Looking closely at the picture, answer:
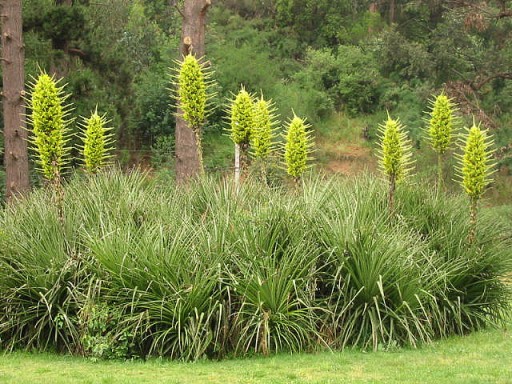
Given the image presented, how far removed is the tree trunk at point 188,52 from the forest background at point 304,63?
25.7ft

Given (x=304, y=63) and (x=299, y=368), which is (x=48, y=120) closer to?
(x=299, y=368)

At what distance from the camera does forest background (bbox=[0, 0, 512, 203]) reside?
2516 centimetres

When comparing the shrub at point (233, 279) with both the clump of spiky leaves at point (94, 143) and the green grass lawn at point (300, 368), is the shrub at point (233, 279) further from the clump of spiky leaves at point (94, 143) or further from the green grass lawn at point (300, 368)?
the clump of spiky leaves at point (94, 143)

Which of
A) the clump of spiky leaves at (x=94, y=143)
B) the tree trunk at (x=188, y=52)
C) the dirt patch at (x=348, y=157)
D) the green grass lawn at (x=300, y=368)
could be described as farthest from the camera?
the dirt patch at (x=348, y=157)

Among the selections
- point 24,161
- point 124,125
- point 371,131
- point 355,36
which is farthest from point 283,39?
point 24,161

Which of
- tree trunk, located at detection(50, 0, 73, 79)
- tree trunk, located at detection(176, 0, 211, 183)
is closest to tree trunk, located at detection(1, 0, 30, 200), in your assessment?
tree trunk, located at detection(176, 0, 211, 183)

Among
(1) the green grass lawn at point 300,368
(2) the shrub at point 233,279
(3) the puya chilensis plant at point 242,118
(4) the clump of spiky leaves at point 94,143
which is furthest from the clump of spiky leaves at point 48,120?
(1) the green grass lawn at point 300,368

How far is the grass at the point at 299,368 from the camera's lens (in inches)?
314

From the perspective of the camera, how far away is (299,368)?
841cm

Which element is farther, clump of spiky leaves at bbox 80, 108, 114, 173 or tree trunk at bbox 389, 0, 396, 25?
tree trunk at bbox 389, 0, 396, 25

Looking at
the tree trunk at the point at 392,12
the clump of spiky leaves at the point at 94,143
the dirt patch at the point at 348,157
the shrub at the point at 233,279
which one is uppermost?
the tree trunk at the point at 392,12

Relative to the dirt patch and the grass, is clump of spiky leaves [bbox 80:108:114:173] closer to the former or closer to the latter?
the grass

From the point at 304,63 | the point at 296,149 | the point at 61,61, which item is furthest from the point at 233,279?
the point at 304,63

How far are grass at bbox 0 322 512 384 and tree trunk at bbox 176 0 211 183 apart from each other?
7601mm
